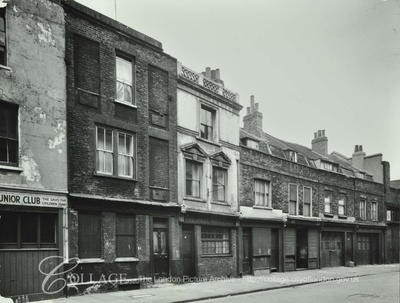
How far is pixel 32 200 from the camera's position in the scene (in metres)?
13.0

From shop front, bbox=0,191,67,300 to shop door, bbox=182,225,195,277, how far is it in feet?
22.6

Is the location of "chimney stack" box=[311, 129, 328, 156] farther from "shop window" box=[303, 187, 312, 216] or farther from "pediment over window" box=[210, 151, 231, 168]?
"pediment over window" box=[210, 151, 231, 168]

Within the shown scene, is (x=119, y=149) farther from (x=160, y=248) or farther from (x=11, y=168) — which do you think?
(x=11, y=168)

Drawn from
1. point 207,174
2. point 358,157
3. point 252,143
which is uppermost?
point 252,143

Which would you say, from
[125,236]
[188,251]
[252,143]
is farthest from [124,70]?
[252,143]

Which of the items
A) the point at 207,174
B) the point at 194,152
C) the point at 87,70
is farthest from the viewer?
the point at 207,174

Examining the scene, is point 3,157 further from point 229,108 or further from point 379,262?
point 379,262

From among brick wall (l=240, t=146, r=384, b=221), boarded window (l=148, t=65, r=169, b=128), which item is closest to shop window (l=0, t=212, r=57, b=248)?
boarded window (l=148, t=65, r=169, b=128)

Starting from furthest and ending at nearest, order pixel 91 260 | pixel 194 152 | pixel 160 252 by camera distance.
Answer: pixel 194 152 → pixel 160 252 → pixel 91 260

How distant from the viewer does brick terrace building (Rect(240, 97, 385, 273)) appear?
24.3 m

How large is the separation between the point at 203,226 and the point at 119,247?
18.3 ft

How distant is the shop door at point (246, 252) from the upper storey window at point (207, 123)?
5.85m

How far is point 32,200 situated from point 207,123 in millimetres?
10862

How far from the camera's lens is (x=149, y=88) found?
60.3 ft
